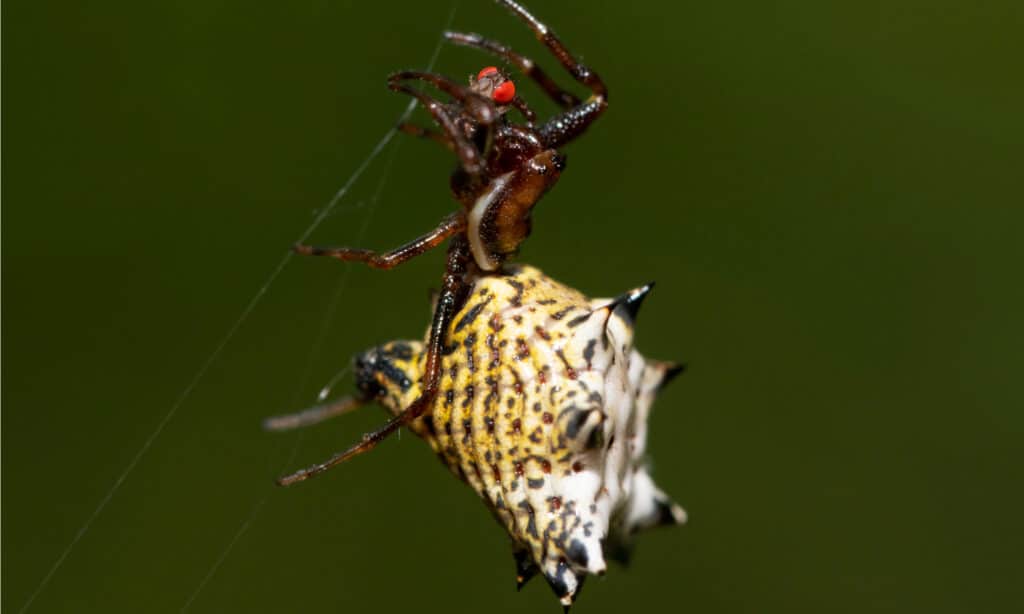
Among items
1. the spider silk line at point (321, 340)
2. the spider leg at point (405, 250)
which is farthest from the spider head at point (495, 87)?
the spider silk line at point (321, 340)

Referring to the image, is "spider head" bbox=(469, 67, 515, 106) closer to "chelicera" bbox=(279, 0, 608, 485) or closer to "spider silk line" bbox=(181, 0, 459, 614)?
"chelicera" bbox=(279, 0, 608, 485)

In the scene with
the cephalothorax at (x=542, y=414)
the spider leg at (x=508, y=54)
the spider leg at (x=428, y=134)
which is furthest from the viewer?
the spider leg at (x=508, y=54)

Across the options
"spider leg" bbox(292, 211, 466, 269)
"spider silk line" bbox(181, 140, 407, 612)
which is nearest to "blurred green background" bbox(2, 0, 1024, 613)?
"spider silk line" bbox(181, 140, 407, 612)

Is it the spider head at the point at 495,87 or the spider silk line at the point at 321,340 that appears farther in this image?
the spider silk line at the point at 321,340

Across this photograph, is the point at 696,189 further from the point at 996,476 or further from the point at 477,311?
the point at 477,311

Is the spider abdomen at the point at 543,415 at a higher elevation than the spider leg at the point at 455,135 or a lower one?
lower

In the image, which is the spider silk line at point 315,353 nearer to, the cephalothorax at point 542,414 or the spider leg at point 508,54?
the spider leg at point 508,54

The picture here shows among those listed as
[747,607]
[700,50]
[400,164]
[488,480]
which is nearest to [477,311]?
[488,480]
